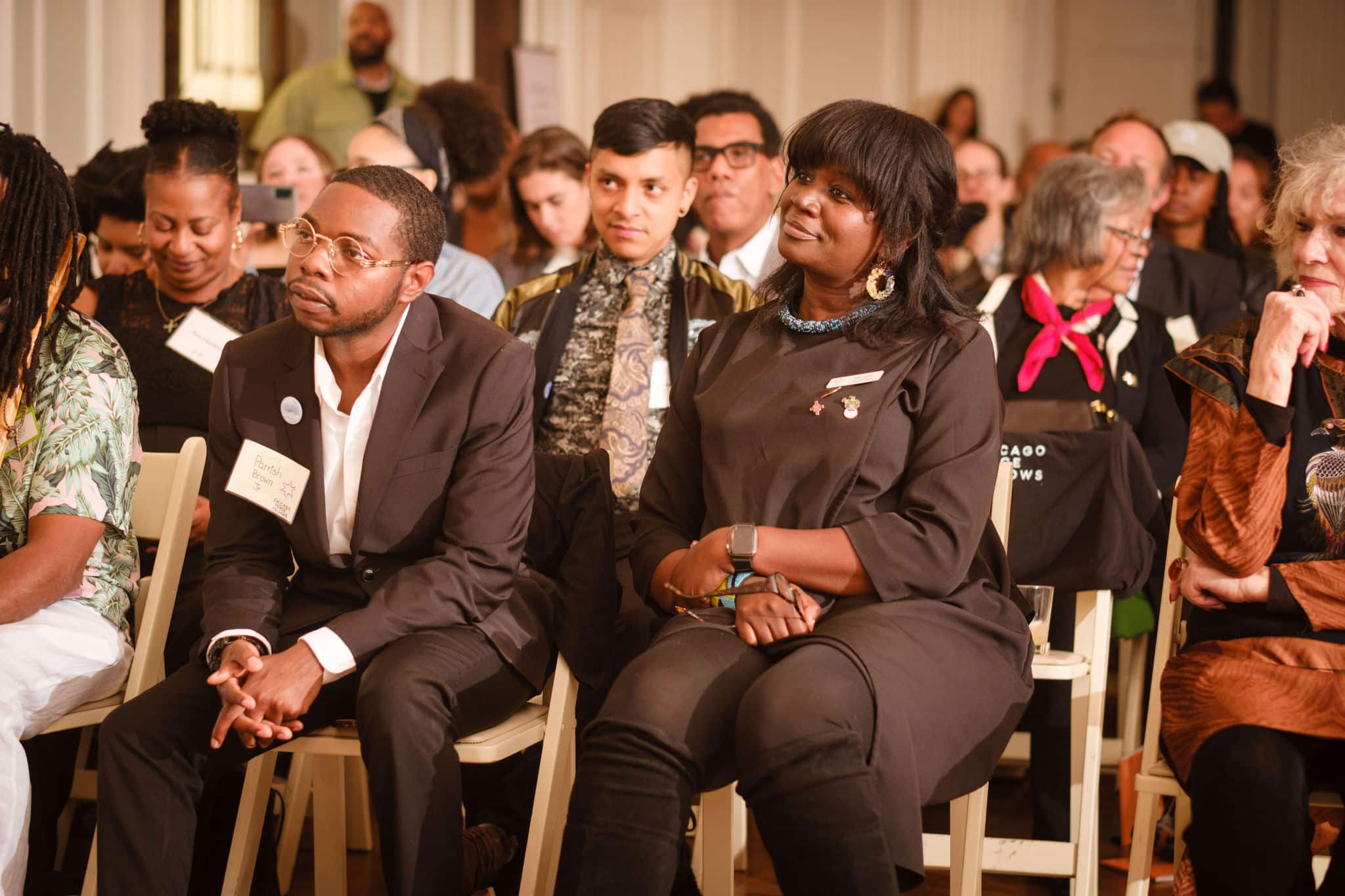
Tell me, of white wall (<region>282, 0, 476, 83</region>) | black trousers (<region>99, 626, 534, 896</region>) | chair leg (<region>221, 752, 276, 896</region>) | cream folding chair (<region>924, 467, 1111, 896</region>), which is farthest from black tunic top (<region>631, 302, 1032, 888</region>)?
white wall (<region>282, 0, 476, 83</region>)

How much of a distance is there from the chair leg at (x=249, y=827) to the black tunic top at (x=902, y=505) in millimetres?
751

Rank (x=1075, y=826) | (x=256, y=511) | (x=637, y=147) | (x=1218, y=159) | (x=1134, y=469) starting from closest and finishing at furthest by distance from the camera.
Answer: (x=256, y=511) → (x=1075, y=826) → (x=1134, y=469) → (x=637, y=147) → (x=1218, y=159)

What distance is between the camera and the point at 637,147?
322 cm

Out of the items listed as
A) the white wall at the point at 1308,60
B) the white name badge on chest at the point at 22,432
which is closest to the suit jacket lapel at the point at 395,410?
the white name badge on chest at the point at 22,432

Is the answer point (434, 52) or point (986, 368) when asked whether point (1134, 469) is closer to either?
point (986, 368)

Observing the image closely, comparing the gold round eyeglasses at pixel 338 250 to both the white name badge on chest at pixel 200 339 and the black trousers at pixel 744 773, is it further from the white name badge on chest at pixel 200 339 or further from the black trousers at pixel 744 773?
the white name badge on chest at pixel 200 339

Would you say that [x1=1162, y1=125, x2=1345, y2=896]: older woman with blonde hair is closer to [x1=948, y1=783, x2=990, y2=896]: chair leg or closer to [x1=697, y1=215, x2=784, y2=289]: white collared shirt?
[x1=948, y1=783, x2=990, y2=896]: chair leg

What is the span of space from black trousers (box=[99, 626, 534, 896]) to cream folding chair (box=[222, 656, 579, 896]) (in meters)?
0.05

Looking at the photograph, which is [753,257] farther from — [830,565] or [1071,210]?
[830,565]

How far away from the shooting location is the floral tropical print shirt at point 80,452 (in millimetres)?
2422

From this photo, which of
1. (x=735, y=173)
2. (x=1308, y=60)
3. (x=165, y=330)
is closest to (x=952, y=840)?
(x=165, y=330)

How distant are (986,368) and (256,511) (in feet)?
4.27

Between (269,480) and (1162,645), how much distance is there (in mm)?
1603

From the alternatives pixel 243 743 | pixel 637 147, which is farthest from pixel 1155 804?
pixel 637 147
